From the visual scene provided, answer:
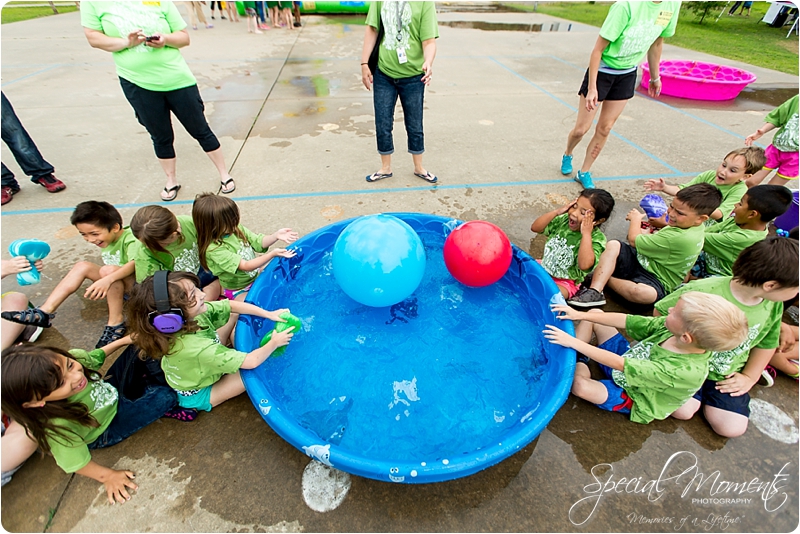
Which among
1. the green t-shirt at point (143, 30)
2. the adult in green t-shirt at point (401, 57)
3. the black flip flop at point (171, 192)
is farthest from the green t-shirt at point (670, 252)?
the black flip flop at point (171, 192)

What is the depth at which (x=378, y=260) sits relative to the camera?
96.0 inches

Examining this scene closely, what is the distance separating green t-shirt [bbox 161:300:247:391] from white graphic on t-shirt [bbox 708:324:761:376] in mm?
2657

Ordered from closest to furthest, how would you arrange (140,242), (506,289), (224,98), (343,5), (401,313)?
1. (140,242)
2. (401,313)
3. (506,289)
4. (224,98)
5. (343,5)

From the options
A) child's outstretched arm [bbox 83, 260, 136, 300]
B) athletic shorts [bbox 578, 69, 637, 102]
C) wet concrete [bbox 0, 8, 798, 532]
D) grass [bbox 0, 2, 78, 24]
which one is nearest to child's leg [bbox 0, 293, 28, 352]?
wet concrete [bbox 0, 8, 798, 532]

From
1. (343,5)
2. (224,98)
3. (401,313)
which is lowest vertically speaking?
(401,313)

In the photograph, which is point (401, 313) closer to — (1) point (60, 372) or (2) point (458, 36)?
(1) point (60, 372)

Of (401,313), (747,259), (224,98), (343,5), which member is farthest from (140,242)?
(343,5)

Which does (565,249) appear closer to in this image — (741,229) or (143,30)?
(741,229)

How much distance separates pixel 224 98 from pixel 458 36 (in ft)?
29.7

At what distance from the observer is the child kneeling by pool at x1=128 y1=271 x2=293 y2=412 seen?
6.11ft

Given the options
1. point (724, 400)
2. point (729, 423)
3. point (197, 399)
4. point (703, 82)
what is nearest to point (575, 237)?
point (724, 400)

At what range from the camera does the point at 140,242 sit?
2.64 metres

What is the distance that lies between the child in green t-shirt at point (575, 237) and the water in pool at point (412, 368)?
0.41 metres

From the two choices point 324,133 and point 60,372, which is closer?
point 60,372
